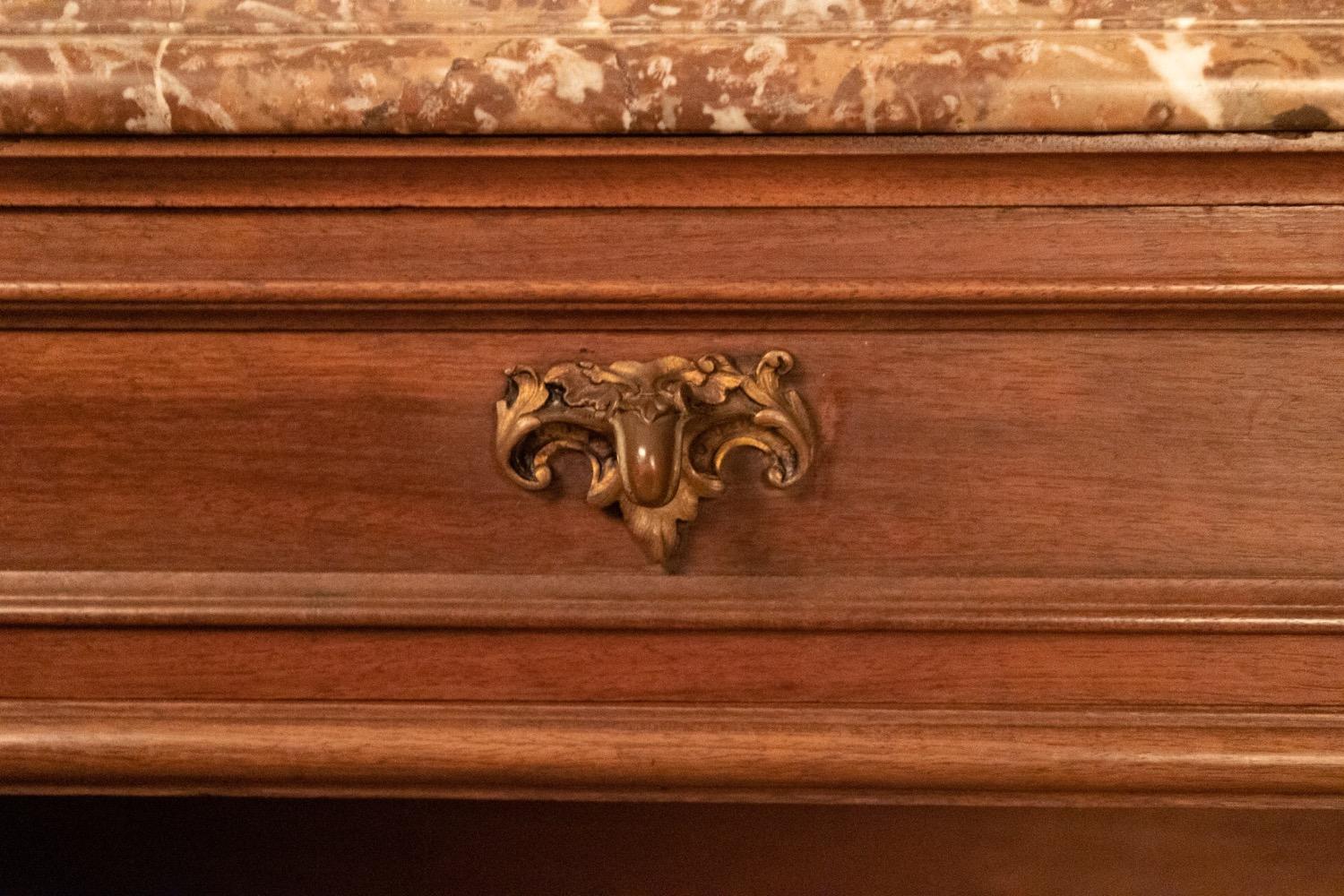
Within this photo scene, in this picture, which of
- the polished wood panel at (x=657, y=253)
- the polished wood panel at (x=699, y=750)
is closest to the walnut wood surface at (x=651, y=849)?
the polished wood panel at (x=699, y=750)

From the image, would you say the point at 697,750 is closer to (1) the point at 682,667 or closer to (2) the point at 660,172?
(1) the point at 682,667

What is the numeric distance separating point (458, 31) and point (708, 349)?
0.12m

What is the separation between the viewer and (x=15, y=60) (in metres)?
0.31

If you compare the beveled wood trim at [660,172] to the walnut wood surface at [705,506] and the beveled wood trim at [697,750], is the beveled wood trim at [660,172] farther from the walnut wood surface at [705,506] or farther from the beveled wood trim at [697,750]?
the beveled wood trim at [697,750]

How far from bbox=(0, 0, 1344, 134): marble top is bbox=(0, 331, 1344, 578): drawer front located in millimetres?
68

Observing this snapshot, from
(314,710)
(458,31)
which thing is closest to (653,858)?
(314,710)

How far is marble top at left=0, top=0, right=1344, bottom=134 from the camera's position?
0.96ft

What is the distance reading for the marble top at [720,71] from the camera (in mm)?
293

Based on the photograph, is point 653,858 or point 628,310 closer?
point 628,310

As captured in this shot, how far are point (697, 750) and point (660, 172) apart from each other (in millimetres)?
177

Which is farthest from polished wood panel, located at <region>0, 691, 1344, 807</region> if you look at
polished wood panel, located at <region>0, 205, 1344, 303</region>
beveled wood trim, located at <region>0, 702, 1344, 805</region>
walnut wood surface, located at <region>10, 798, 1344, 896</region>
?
walnut wood surface, located at <region>10, 798, 1344, 896</region>

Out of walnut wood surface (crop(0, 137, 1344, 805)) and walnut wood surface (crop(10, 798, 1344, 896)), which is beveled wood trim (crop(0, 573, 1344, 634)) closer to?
walnut wood surface (crop(0, 137, 1344, 805))

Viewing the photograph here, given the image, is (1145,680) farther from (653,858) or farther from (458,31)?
(653,858)

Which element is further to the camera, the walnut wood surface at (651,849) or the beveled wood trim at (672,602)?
the walnut wood surface at (651,849)
